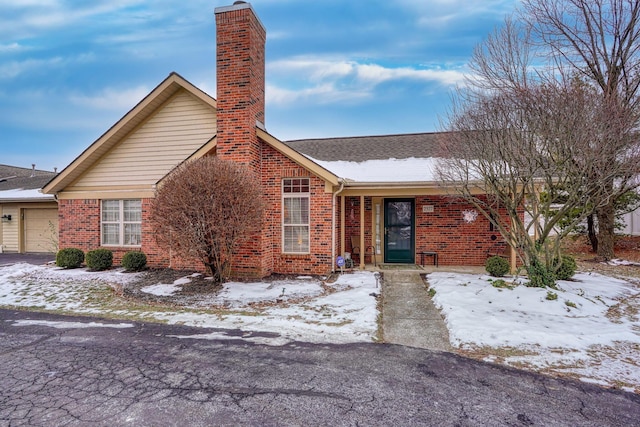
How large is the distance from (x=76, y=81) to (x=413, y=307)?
24.3 metres

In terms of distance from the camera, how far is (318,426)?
8.56 ft

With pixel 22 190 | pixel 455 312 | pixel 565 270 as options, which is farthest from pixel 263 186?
pixel 22 190

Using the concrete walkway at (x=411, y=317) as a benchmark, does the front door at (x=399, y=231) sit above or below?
above

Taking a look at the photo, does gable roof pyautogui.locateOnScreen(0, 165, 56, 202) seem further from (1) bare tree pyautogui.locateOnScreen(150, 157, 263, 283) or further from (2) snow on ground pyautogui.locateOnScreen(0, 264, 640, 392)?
(1) bare tree pyautogui.locateOnScreen(150, 157, 263, 283)

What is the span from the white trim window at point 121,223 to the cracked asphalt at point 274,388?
6.54 m

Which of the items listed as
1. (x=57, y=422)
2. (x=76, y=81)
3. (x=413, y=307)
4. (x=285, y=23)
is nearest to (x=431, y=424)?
(x=57, y=422)

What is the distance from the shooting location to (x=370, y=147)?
42.5ft

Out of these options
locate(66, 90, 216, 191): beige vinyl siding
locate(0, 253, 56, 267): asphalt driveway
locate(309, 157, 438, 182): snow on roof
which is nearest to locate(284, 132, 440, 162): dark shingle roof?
locate(309, 157, 438, 182): snow on roof

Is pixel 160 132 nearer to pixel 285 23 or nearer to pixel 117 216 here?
pixel 117 216

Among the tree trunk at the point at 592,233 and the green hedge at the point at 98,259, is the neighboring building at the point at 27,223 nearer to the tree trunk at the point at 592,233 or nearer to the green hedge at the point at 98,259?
the green hedge at the point at 98,259

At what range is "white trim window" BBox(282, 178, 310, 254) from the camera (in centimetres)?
890

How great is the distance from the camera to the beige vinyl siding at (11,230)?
48.9 feet

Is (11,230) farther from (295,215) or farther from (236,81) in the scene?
(295,215)

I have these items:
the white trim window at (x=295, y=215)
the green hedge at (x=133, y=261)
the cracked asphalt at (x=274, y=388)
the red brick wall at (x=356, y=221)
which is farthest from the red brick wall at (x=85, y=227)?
the cracked asphalt at (x=274, y=388)
